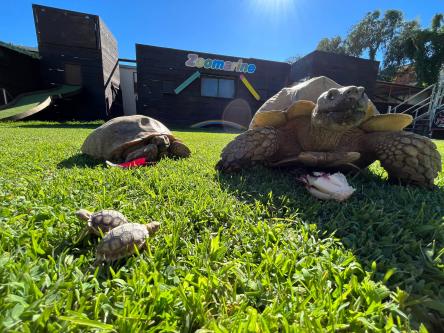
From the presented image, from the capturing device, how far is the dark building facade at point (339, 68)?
525 inches

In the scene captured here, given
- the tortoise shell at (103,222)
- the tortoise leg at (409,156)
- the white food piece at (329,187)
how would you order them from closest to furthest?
the tortoise shell at (103,222)
the white food piece at (329,187)
the tortoise leg at (409,156)

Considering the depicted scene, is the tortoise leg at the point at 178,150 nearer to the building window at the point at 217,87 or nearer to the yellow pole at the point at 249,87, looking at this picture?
the building window at the point at 217,87

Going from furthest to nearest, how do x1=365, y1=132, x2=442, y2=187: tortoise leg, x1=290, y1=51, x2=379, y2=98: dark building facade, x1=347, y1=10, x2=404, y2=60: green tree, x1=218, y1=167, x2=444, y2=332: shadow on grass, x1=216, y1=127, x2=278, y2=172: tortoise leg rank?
1. x1=347, y1=10, x2=404, y2=60: green tree
2. x1=290, y1=51, x2=379, y2=98: dark building facade
3. x1=216, y1=127, x2=278, y2=172: tortoise leg
4. x1=365, y1=132, x2=442, y2=187: tortoise leg
5. x1=218, y1=167, x2=444, y2=332: shadow on grass

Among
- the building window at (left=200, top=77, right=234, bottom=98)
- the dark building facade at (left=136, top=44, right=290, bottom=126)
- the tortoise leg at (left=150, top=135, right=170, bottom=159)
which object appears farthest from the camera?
the building window at (left=200, top=77, right=234, bottom=98)

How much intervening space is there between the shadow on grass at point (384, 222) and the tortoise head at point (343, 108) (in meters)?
0.47

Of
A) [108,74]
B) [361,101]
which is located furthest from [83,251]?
[108,74]

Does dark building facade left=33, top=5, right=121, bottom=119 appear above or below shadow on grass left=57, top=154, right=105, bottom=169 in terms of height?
above

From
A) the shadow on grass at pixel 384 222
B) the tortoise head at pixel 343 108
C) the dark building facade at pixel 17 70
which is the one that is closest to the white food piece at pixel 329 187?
the shadow on grass at pixel 384 222

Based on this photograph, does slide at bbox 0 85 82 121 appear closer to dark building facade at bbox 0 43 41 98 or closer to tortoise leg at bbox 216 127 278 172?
dark building facade at bbox 0 43 41 98

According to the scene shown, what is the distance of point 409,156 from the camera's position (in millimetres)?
1572

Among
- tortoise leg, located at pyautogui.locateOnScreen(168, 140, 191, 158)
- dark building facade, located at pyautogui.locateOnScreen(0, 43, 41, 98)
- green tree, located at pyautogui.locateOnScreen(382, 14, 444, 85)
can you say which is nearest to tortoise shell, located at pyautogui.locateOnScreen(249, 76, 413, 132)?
tortoise leg, located at pyautogui.locateOnScreen(168, 140, 191, 158)

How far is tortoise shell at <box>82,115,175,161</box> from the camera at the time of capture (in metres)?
2.39

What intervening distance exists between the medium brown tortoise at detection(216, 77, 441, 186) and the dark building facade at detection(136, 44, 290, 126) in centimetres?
1165

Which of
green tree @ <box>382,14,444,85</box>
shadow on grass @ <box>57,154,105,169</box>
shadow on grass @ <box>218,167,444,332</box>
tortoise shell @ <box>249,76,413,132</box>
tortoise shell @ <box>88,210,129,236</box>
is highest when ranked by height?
green tree @ <box>382,14,444,85</box>
